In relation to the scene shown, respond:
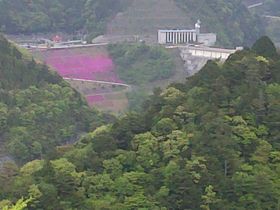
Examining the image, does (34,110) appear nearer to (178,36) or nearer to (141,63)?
(141,63)

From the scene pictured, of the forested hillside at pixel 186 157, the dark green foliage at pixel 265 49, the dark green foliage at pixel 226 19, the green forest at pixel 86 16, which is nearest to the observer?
the forested hillside at pixel 186 157

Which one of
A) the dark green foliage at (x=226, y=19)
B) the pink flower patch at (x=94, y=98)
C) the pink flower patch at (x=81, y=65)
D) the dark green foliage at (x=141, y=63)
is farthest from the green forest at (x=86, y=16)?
the pink flower patch at (x=94, y=98)

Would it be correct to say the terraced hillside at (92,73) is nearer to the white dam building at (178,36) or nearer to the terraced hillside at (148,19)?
the white dam building at (178,36)

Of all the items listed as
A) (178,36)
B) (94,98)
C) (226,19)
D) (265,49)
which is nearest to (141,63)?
(178,36)

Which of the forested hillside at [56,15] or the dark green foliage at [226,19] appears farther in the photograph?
the dark green foliage at [226,19]

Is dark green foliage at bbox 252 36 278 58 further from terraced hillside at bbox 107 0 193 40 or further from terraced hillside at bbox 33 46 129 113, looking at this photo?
terraced hillside at bbox 107 0 193 40
